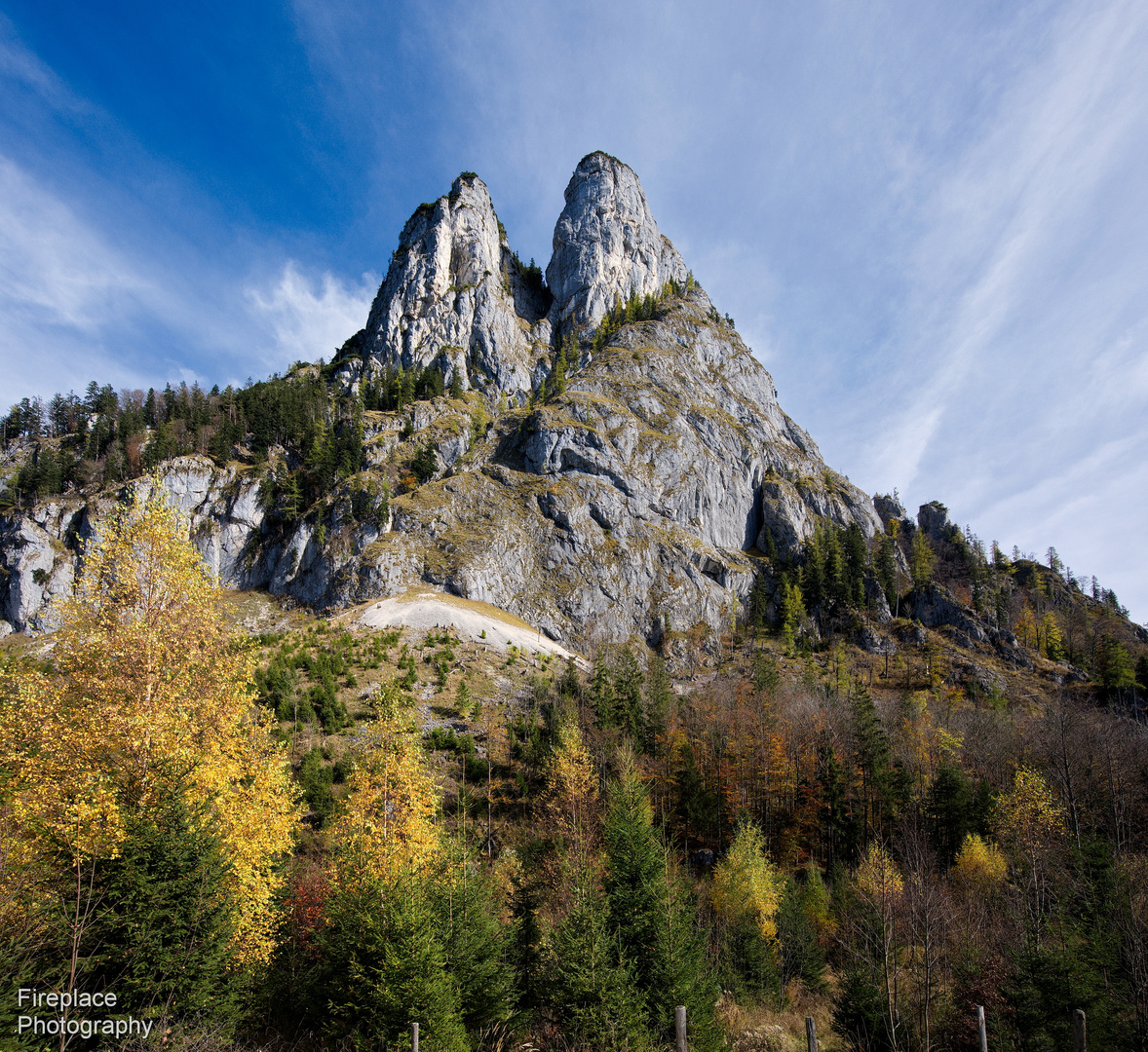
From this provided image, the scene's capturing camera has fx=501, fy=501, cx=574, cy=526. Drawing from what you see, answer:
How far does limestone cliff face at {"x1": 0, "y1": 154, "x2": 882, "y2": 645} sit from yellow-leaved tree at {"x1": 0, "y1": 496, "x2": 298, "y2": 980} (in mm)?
42002

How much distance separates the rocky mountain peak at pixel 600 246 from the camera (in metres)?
155

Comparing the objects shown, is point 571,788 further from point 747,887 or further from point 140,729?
point 140,729

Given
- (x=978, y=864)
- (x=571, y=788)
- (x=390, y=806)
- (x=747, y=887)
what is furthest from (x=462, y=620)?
(x=978, y=864)

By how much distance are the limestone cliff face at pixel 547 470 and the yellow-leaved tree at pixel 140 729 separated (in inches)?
1654

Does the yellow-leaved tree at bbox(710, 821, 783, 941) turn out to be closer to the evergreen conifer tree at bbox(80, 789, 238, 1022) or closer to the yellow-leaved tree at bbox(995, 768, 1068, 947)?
the yellow-leaved tree at bbox(995, 768, 1068, 947)

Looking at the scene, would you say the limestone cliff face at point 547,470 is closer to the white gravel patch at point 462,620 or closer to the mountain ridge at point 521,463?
the mountain ridge at point 521,463

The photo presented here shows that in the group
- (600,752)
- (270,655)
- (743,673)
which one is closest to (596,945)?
(600,752)

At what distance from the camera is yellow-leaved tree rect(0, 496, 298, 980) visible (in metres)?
9.92

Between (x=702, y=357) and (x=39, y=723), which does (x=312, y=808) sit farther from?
(x=702, y=357)

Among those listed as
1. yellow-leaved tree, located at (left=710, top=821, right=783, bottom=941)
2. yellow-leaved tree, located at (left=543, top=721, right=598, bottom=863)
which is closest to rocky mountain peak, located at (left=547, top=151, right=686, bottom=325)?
yellow-leaved tree, located at (left=543, top=721, right=598, bottom=863)

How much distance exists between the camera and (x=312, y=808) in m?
31.0

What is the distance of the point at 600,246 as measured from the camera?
15725 centimetres

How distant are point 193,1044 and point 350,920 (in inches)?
163

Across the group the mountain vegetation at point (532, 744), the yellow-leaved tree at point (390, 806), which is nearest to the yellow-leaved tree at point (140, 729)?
the mountain vegetation at point (532, 744)
